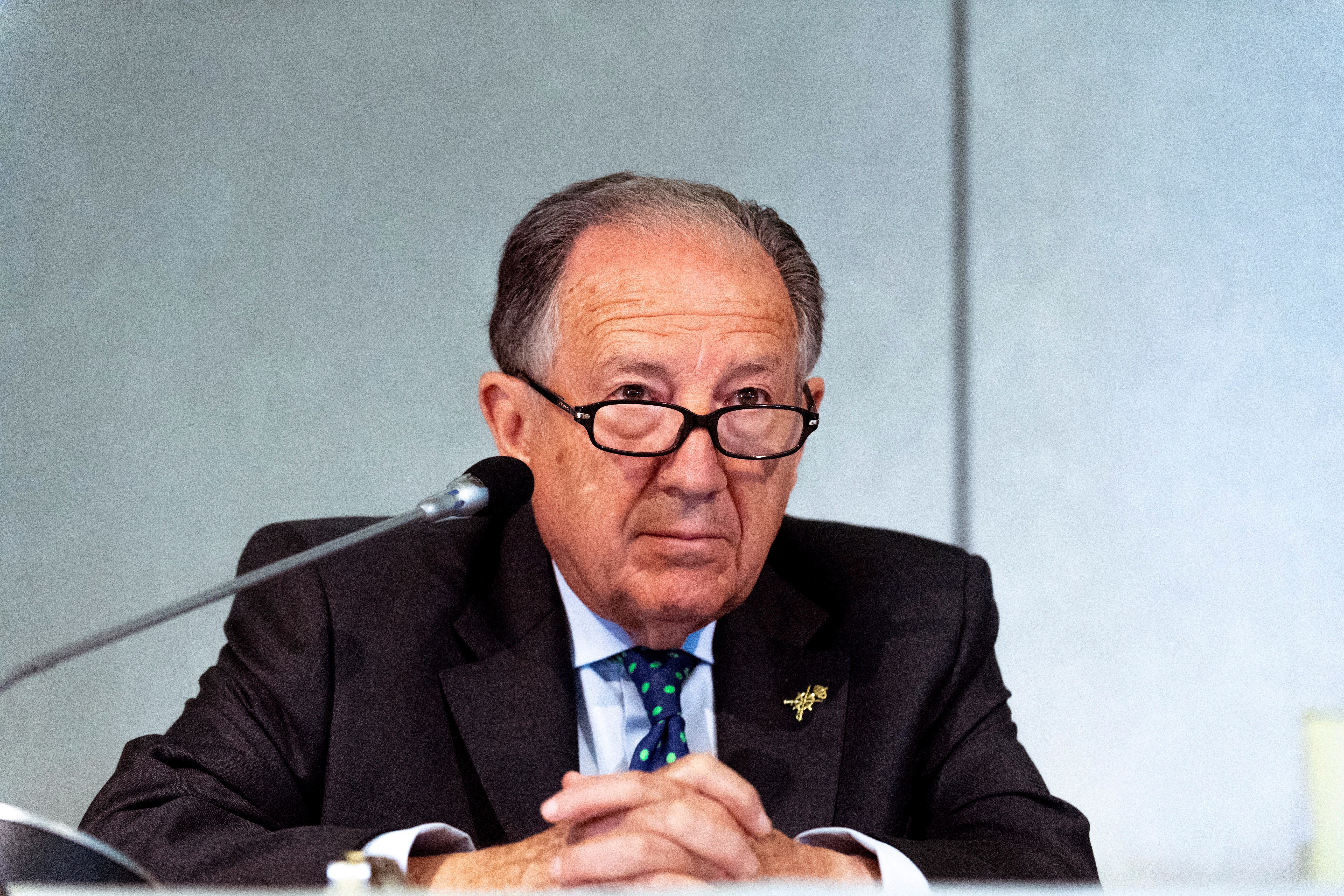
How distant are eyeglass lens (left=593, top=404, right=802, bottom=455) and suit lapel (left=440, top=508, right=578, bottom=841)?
317 millimetres

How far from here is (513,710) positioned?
5.09 feet

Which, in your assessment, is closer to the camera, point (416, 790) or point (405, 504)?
point (416, 790)

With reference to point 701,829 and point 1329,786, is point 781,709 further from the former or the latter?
point 1329,786

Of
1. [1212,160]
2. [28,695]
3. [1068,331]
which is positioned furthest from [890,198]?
[28,695]

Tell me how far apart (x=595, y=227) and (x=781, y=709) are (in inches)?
29.0

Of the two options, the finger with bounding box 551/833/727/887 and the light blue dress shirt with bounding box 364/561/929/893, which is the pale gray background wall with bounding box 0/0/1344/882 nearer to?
the light blue dress shirt with bounding box 364/561/929/893

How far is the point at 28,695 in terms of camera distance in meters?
3.02

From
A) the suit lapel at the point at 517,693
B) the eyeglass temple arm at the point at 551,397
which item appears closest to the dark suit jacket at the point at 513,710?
the suit lapel at the point at 517,693

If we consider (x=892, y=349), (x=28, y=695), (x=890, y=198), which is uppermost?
(x=890, y=198)

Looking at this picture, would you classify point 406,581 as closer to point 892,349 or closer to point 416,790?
point 416,790

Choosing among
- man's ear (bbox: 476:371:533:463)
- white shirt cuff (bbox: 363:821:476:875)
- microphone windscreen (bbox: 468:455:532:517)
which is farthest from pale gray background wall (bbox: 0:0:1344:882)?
white shirt cuff (bbox: 363:821:476:875)

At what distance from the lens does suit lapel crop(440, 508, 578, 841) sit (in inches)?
59.1

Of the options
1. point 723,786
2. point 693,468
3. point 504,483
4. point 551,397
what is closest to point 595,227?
point 551,397

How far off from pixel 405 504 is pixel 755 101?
59.1 inches
